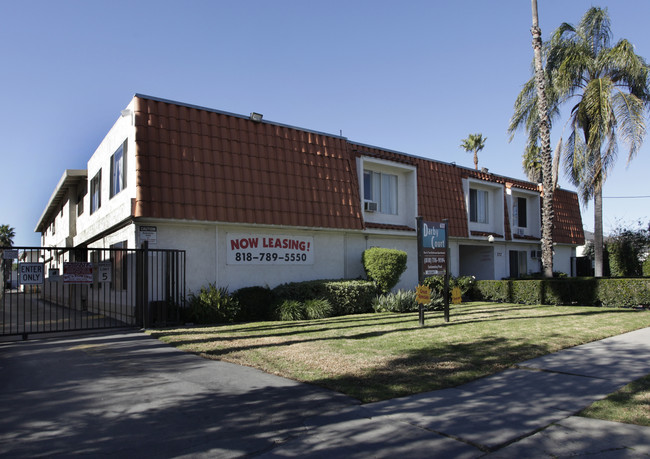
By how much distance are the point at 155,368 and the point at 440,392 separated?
4.43 metres

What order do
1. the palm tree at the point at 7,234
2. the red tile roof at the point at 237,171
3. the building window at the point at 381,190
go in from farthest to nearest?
the palm tree at the point at 7,234
the building window at the point at 381,190
the red tile roof at the point at 237,171

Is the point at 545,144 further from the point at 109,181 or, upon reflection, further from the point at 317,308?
the point at 109,181

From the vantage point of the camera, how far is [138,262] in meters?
11.7

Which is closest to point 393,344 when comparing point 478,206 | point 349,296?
point 349,296

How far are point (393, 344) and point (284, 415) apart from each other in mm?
4309

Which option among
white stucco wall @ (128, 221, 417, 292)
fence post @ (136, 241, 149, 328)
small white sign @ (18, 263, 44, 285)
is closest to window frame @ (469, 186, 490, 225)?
white stucco wall @ (128, 221, 417, 292)

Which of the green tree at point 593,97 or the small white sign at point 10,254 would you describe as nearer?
the small white sign at point 10,254

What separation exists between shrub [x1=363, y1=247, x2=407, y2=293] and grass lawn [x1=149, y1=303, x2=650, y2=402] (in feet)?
8.75

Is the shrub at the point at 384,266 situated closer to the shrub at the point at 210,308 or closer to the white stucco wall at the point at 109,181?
the shrub at the point at 210,308

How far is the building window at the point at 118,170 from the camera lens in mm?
14031

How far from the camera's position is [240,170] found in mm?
14086

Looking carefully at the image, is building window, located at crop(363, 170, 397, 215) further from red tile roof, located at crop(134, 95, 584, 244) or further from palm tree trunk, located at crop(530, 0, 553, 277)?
palm tree trunk, located at crop(530, 0, 553, 277)

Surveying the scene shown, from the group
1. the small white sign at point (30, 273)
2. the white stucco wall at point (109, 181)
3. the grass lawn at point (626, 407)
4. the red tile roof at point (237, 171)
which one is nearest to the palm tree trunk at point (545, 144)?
the red tile roof at point (237, 171)

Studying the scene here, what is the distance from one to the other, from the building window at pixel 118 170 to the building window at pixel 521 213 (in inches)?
787
